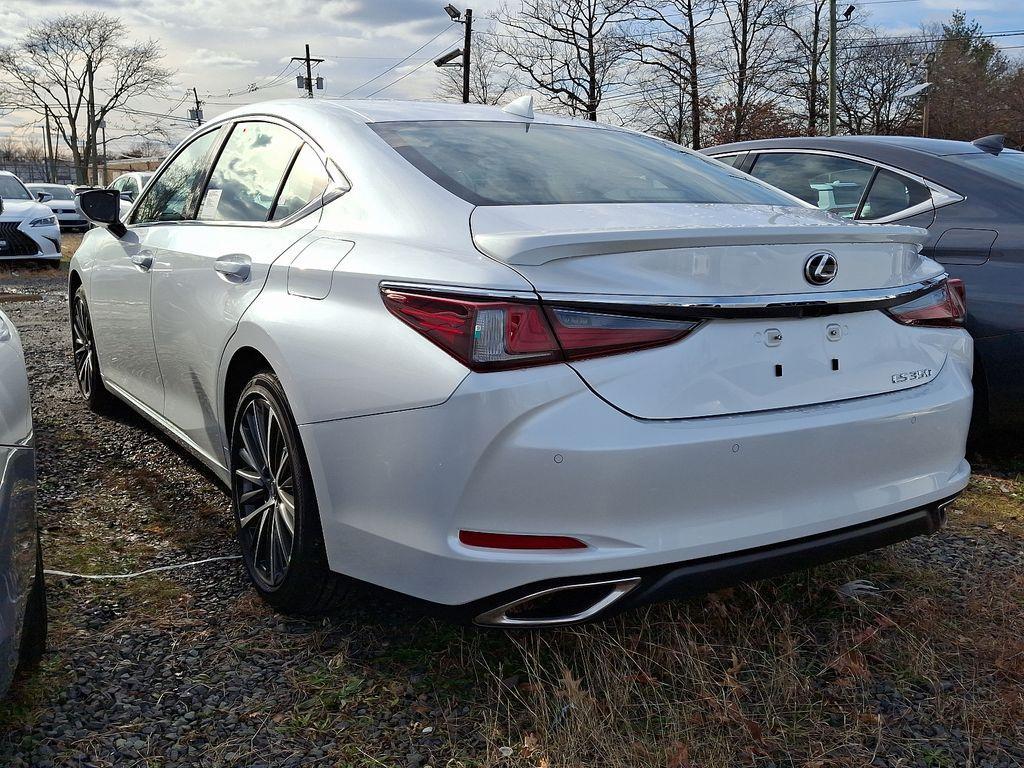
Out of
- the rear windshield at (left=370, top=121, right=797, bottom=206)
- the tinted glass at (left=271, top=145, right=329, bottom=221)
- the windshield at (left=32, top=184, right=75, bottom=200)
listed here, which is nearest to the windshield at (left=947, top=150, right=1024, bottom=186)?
the rear windshield at (left=370, top=121, right=797, bottom=206)

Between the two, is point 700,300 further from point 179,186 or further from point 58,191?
point 58,191

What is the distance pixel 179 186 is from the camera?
383cm

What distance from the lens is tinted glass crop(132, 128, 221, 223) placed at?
3623 mm

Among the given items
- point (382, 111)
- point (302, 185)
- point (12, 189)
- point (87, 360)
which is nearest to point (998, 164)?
point (382, 111)

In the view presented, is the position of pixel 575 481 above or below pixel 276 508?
above

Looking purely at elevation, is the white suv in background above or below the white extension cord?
above

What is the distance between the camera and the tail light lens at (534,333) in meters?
1.93

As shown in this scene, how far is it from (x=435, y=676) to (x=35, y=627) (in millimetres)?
983

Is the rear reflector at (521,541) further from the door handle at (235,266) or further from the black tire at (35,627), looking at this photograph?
the door handle at (235,266)

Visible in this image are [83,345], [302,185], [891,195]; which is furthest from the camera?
[83,345]

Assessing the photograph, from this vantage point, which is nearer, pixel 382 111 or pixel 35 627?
pixel 35 627

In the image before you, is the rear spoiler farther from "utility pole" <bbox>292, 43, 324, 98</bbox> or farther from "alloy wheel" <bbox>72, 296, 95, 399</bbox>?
"utility pole" <bbox>292, 43, 324, 98</bbox>

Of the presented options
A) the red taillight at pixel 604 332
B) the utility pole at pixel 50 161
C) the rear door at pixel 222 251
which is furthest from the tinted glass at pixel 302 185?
the utility pole at pixel 50 161

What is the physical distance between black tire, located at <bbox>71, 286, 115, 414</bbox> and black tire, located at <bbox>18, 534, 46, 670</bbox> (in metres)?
2.54
